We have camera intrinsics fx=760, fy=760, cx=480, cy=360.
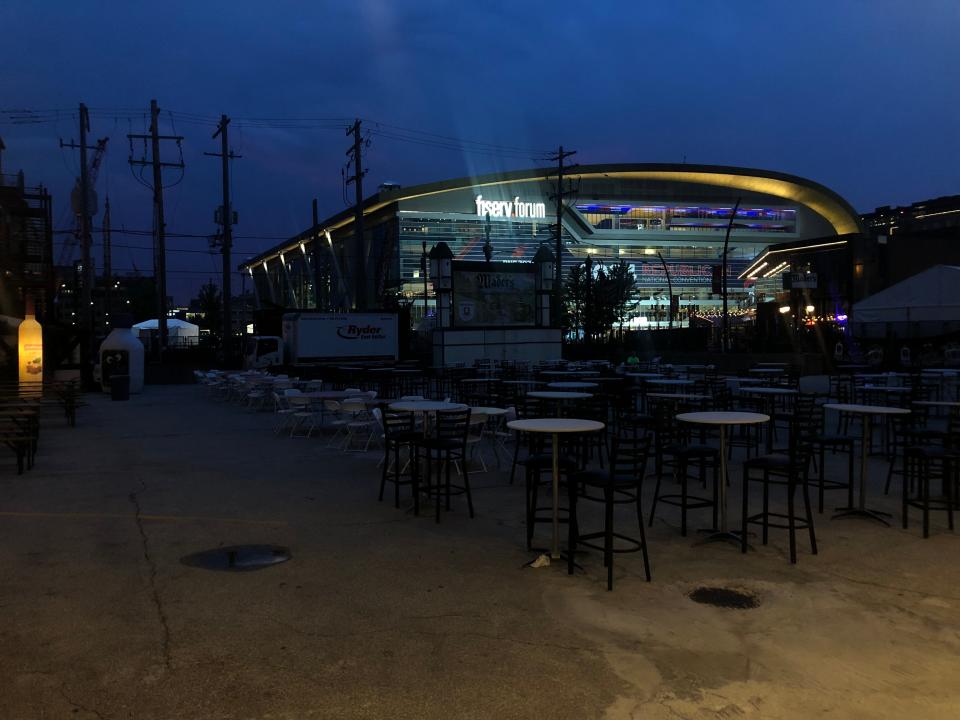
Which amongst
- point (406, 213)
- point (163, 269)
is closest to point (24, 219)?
point (163, 269)

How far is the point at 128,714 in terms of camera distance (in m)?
3.38

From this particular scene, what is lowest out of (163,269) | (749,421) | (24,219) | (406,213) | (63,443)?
(63,443)

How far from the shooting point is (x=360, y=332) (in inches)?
1145

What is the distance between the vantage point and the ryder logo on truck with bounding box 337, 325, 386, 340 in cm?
2880

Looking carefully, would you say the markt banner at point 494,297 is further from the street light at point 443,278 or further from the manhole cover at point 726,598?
the manhole cover at point 726,598

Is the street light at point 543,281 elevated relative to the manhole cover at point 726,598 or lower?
elevated

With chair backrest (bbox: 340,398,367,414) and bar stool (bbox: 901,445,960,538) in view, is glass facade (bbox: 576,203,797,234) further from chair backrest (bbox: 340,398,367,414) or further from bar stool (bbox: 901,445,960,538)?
bar stool (bbox: 901,445,960,538)

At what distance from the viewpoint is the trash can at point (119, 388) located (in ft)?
73.6

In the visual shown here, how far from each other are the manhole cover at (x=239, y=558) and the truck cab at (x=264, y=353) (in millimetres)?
25021

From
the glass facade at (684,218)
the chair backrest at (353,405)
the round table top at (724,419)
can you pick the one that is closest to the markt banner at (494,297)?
the chair backrest at (353,405)

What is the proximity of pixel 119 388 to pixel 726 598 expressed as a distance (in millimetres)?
21456

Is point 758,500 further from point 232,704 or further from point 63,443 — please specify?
Result: point 63,443

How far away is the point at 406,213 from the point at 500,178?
413 inches

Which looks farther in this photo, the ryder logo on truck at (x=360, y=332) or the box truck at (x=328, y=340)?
the ryder logo on truck at (x=360, y=332)
